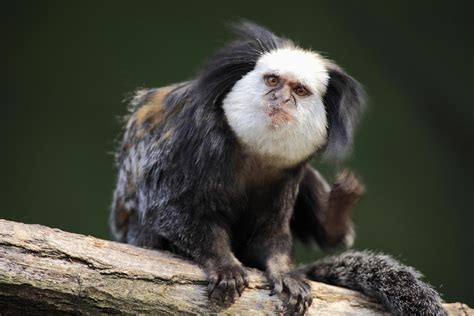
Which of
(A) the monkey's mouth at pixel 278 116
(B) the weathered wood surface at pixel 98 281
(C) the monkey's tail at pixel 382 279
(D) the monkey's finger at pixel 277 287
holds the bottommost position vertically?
(B) the weathered wood surface at pixel 98 281

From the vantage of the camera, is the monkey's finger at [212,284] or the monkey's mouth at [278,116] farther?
the monkey's mouth at [278,116]

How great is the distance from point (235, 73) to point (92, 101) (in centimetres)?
295

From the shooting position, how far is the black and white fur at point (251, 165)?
150 inches

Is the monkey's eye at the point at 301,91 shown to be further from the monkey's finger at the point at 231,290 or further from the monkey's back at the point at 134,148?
the monkey's finger at the point at 231,290

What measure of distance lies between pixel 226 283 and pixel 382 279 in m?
0.90

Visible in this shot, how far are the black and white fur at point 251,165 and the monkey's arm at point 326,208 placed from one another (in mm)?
475

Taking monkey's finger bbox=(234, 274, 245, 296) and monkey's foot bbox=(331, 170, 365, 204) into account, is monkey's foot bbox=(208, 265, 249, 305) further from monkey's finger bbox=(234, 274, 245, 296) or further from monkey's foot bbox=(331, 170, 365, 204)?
monkey's foot bbox=(331, 170, 365, 204)

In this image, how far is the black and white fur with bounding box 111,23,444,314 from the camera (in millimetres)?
3820

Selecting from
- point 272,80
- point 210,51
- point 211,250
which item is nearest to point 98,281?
point 211,250

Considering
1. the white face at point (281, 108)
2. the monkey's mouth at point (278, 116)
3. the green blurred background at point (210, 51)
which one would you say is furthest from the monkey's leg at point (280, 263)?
the green blurred background at point (210, 51)

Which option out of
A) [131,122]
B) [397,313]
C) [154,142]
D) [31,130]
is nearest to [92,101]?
[31,130]

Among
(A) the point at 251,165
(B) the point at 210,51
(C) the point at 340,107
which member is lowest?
(A) the point at 251,165

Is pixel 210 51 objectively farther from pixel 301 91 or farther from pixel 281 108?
pixel 281 108

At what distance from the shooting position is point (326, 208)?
4699mm
